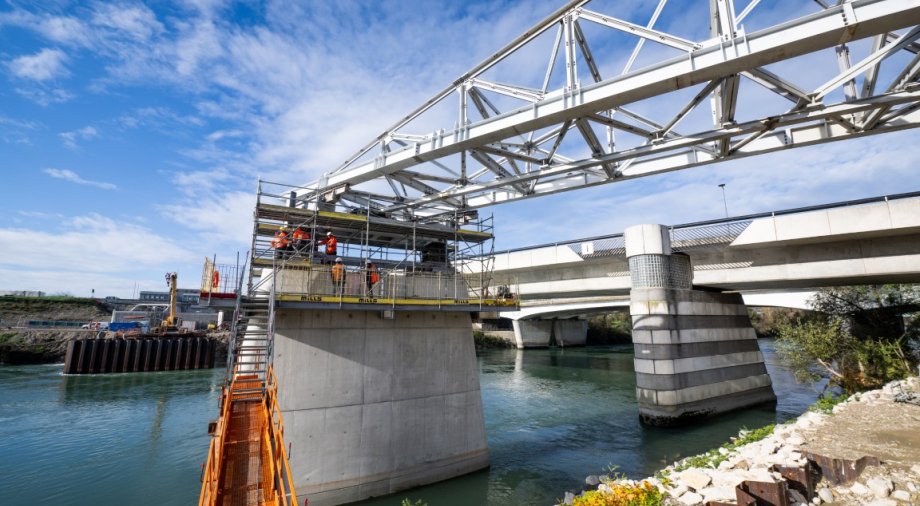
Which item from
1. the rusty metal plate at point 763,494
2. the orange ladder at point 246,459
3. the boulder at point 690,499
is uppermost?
the orange ladder at point 246,459

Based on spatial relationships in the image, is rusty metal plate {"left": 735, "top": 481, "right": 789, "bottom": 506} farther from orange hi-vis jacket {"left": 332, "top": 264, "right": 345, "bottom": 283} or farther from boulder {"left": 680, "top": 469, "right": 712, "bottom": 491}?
orange hi-vis jacket {"left": 332, "top": 264, "right": 345, "bottom": 283}

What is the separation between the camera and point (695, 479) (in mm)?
8203

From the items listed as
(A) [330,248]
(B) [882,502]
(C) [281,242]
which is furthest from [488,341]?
(B) [882,502]

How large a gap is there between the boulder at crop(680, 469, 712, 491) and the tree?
648 inches

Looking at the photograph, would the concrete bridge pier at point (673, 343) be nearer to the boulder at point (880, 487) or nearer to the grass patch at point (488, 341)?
the boulder at point (880, 487)

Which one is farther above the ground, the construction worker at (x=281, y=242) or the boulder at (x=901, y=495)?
the construction worker at (x=281, y=242)

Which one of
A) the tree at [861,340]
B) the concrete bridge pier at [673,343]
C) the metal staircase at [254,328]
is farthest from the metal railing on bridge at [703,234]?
the metal staircase at [254,328]

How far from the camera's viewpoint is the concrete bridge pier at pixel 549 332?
200 feet

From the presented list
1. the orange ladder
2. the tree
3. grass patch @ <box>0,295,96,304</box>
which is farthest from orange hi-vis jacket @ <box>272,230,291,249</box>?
grass patch @ <box>0,295,96,304</box>

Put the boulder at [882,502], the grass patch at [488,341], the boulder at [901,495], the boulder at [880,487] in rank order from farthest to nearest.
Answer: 1. the grass patch at [488,341]
2. the boulder at [880,487]
3. the boulder at [901,495]
4. the boulder at [882,502]

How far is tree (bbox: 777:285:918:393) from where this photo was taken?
18.8 m

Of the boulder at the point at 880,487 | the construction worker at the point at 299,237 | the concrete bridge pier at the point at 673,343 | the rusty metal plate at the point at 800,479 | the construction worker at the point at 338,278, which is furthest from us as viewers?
the concrete bridge pier at the point at 673,343

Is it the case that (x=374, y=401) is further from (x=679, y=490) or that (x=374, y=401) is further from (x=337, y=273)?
(x=679, y=490)

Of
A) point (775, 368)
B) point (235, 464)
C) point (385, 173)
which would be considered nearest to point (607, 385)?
point (775, 368)
